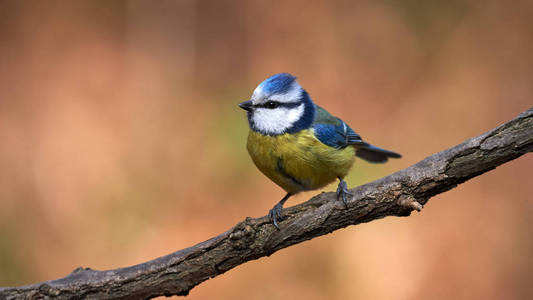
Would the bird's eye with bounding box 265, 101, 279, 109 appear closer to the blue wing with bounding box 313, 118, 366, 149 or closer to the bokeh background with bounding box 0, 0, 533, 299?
the blue wing with bounding box 313, 118, 366, 149

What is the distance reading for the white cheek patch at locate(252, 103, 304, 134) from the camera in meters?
3.15

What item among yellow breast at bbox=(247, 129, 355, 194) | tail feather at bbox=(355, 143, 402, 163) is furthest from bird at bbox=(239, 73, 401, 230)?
tail feather at bbox=(355, 143, 402, 163)

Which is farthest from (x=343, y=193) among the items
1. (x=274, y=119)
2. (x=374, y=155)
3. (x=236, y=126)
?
(x=236, y=126)

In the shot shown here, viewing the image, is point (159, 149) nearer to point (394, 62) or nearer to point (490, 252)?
point (394, 62)

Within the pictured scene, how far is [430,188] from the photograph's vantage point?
94.0 inches

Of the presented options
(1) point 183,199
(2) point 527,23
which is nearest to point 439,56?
(2) point 527,23

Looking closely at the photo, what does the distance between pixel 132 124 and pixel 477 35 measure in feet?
12.9

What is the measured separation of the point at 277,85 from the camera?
3.20 metres

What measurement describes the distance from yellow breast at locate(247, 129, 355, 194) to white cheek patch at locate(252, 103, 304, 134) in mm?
46

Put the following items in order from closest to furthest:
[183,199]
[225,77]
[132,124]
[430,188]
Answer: [430,188] < [183,199] < [132,124] < [225,77]

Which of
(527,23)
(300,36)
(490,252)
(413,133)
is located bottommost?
(490,252)

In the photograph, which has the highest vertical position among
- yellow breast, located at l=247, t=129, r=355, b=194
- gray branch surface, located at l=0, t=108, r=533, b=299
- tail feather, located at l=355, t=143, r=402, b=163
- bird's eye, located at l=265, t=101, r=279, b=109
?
bird's eye, located at l=265, t=101, r=279, b=109

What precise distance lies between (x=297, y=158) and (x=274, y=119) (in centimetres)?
30

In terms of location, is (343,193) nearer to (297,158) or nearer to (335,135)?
(297,158)
